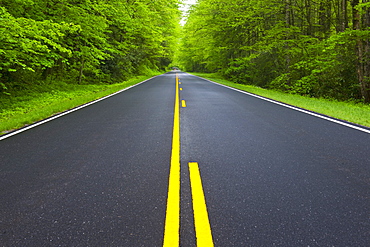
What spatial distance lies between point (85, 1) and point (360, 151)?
14.6m

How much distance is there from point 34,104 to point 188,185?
1047 centimetres

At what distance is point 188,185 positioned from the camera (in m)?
2.97

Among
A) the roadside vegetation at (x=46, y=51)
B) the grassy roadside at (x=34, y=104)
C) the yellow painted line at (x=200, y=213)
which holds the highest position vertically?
the roadside vegetation at (x=46, y=51)

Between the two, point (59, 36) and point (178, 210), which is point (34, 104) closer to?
point (59, 36)

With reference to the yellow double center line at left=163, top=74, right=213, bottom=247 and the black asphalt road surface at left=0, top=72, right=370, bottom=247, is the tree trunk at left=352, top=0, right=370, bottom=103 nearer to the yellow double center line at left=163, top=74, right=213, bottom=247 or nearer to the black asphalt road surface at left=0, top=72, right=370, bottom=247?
the black asphalt road surface at left=0, top=72, right=370, bottom=247

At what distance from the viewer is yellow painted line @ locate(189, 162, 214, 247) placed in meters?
2.02

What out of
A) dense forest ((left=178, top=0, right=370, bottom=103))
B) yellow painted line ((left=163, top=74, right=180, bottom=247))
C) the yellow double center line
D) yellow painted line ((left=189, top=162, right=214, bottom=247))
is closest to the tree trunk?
dense forest ((left=178, top=0, right=370, bottom=103))

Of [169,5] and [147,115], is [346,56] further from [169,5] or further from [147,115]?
[169,5]

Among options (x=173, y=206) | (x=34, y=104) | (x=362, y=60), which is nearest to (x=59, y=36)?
(x=34, y=104)

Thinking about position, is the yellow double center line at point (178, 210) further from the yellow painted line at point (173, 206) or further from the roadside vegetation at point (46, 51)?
the roadside vegetation at point (46, 51)

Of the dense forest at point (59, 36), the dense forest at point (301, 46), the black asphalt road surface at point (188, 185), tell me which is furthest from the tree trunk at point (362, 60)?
the dense forest at point (59, 36)

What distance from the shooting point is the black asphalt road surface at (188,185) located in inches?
83.4

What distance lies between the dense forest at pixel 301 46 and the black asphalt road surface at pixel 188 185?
856 cm

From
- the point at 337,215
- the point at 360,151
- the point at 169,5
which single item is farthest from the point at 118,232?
the point at 169,5
